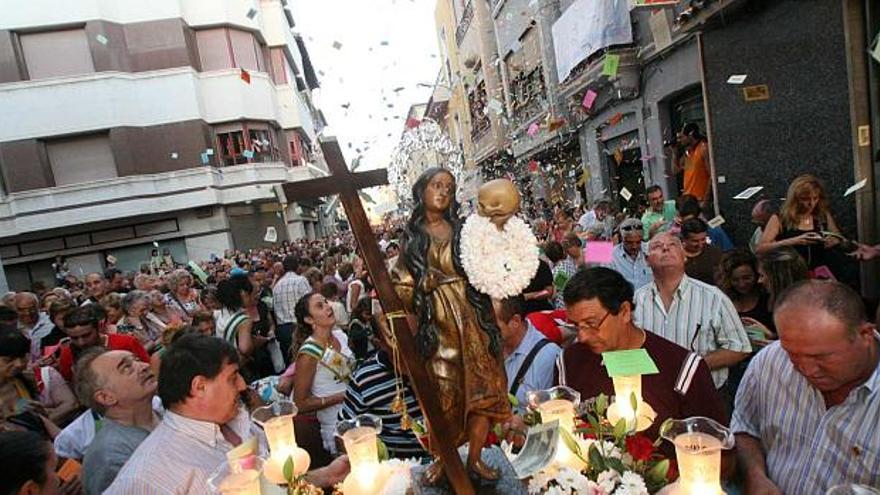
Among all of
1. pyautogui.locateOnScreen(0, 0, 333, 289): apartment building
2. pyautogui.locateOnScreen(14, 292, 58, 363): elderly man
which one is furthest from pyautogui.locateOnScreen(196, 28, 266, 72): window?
pyautogui.locateOnScreen(14, 292, 58, 363): elderly man

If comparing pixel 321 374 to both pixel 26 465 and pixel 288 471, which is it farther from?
pixel 288 471

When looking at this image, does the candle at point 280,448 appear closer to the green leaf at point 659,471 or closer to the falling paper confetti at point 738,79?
the green leaf at point 659,471

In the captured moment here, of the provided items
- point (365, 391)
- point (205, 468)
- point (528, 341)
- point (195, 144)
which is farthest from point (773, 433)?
point (195, 144)

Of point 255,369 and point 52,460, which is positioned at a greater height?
point 52,460

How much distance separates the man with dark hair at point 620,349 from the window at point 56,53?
70.7ft

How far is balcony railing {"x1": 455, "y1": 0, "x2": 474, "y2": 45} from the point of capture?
19725 millimetres

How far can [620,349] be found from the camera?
2.27 meters

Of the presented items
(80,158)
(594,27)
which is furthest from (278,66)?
(594,27)

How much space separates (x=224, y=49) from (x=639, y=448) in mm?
22548

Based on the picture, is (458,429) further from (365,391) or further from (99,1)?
(99,1)

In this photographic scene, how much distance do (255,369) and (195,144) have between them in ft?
53.1

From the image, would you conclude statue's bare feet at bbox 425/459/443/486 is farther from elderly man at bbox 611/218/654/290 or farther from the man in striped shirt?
elderly man at bbox 611/218/654/290

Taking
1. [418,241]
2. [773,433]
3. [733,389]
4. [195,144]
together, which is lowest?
[733,389]

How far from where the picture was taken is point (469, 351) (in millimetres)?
1708
